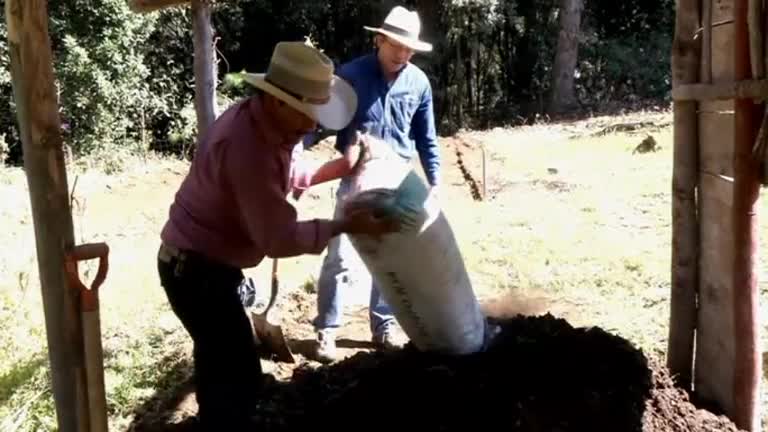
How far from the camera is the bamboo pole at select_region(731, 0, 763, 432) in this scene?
3324 millimetres

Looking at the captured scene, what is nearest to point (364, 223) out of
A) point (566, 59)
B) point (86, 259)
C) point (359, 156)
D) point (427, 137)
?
point (359, 156)

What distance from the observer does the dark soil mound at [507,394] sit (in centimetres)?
362

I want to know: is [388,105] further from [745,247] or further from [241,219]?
[745,247]

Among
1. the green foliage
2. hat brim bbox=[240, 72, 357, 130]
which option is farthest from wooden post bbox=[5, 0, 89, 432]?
the green foliage

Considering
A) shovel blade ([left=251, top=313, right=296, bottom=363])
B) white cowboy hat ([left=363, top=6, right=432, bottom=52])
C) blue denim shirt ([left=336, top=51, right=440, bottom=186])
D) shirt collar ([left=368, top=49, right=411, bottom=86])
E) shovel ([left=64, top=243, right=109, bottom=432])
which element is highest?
white cowboy hat ([left=363, top=6, right=432, bottom=52])

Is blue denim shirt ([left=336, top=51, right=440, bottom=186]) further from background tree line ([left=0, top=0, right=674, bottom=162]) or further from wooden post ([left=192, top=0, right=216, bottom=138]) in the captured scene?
background tree line ([left=0, top=0, right=674, bottom=162])

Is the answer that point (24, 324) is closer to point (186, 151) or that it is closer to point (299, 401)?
point (299, 401)

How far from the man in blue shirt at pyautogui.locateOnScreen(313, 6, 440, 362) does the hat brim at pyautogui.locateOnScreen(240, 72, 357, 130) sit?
1.02 m

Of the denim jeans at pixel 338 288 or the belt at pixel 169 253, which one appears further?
the denim jeans at pixel 338 288

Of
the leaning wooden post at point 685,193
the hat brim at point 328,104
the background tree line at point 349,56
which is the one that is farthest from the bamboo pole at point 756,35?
the background tree line at point 349,56

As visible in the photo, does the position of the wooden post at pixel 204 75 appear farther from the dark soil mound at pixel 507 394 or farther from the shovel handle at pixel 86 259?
the shovel handle at pixel 86 259

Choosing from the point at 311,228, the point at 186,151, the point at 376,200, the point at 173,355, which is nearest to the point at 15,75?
the point at 311,228

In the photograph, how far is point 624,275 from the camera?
6566 mm

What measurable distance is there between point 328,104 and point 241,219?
51 cm
